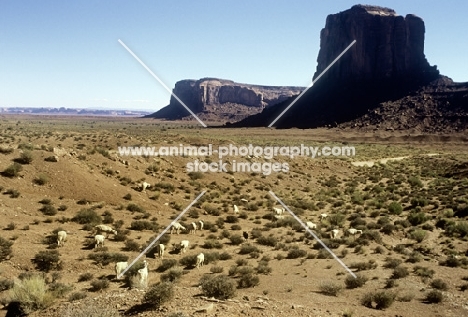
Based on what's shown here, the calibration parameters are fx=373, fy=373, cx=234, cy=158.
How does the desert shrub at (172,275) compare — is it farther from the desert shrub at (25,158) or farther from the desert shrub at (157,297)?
the desert shrub at (25,158)

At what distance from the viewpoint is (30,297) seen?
8828 mm

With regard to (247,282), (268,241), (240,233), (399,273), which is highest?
(247,282)

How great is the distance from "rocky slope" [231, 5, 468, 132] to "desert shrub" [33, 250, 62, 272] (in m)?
98.5

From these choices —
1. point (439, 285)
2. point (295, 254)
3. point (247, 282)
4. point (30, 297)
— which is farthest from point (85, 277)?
point (439, 285)

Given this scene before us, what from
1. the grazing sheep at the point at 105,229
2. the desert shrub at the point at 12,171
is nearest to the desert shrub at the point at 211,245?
the grazing sheep at the point at 105,229

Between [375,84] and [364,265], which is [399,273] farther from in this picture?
[375,84]

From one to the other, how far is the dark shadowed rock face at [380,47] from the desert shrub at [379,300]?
120010 millimetres

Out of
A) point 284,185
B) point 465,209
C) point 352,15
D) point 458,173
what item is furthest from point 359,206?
point 352,15

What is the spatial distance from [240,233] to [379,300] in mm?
9199

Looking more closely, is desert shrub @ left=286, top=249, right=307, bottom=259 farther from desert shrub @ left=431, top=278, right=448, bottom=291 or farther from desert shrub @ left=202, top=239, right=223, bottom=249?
desert shrub @ left=431, top=278, right=448, bottom=291

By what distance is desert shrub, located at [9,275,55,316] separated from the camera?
345 inches

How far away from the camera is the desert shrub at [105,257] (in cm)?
1298

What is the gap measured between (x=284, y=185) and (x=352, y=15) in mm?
111557

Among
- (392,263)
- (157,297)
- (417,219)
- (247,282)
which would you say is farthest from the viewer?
(417,219)
